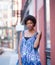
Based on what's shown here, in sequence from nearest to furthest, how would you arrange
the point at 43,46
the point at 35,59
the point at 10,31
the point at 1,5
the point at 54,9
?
the point at 35,59, the point at 54,9, the point at 43,46, the point at 10,31, the point at 1,5

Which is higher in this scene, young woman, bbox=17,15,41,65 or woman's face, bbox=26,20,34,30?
woman's face, bbox=26,20,34,30

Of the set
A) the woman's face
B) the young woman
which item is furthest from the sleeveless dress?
the woman's face

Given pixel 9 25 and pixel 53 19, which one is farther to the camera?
pixel 9 25

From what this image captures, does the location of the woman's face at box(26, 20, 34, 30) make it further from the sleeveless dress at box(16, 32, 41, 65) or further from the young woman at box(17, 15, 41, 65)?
the sleeveless dress at box(16, 32, 41, 65)

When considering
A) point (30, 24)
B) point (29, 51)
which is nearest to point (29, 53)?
point (29, 51)

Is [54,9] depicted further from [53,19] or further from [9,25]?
[9,25]

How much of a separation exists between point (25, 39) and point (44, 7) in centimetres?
477

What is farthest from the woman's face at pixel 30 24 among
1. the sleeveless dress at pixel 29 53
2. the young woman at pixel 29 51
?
the sleeveless dress at pixel 29 53

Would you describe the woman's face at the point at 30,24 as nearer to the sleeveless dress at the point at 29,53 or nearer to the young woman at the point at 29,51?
the young woman at the point at 29,51

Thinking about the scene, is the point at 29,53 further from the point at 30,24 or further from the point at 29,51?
the point at 30,24

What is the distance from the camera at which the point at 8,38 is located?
250 feet

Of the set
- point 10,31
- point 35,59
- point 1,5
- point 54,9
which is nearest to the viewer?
point 35,59

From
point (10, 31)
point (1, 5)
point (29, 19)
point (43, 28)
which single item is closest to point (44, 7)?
point (43, 28)

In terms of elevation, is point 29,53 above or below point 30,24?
below
